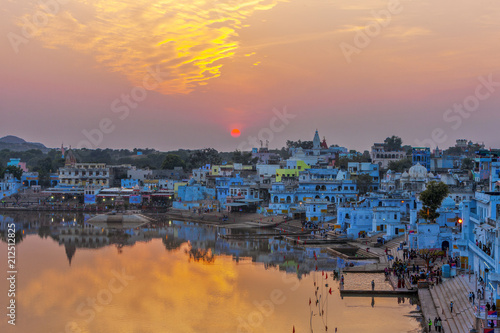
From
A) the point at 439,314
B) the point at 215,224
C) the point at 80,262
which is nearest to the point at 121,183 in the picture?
the point at 215,224

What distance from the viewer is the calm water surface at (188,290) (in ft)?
65.9

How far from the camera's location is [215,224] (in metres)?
48.0

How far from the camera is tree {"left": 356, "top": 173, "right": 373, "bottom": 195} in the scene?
172 feet

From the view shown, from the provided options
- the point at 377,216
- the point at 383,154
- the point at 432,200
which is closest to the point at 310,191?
the point at 377,216

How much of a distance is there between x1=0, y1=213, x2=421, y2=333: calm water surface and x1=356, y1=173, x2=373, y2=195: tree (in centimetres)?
1643

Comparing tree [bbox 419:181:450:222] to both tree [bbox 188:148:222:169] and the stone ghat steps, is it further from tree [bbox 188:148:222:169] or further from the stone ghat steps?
tree [bbox 188:148:222:169]

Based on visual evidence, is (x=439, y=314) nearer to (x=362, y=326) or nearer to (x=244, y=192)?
(x=362, y=326)

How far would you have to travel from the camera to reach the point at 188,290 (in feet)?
81.4

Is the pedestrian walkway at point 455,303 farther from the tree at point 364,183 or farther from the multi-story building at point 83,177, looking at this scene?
the multi-story building at point 83,177

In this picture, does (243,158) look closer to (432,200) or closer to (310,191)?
(310,191)

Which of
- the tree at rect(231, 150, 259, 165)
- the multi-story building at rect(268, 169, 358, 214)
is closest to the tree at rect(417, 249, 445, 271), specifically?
the multi-story building at rect(268, 169, 358, 214)

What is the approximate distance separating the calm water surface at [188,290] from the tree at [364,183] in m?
16.4

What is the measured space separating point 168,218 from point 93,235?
1200 centimetres

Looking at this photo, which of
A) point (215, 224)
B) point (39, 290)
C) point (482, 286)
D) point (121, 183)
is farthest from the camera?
point (121, 183)
